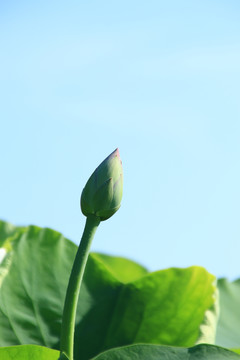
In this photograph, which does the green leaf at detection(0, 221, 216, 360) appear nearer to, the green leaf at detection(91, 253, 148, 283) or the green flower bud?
the green flower bud

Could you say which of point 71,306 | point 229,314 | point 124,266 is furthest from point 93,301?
point 124,266

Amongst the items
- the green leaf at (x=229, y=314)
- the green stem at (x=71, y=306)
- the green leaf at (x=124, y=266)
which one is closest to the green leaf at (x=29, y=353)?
the green stem at (x=71, y=306)

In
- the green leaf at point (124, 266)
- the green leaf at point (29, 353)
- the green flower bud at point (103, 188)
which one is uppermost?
the green flower bud at point (103, 188)

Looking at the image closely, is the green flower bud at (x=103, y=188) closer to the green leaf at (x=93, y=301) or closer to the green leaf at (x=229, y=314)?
Answer: the green leaf at (x=93, y=301)

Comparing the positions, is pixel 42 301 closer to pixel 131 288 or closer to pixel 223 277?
pixel 131 288

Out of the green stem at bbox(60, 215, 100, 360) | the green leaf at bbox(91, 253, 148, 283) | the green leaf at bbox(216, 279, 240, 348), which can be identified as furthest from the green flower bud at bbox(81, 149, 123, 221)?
the green leaf at bbox(91, 253, 148, 283)

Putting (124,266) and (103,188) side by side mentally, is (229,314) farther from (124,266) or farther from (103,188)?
(103,188)
